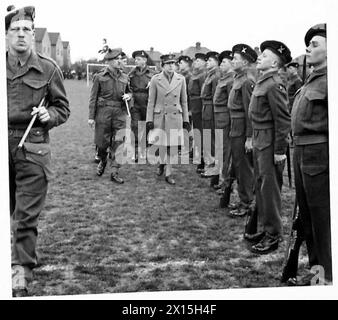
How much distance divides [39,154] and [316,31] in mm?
2446

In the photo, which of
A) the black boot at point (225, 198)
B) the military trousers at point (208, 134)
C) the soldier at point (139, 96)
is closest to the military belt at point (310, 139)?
the black boot at point (225, 198)

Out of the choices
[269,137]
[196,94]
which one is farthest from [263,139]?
[196,94]

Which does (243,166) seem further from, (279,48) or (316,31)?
(316,31)

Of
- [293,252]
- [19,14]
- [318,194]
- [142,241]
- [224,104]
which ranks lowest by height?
[142,241]

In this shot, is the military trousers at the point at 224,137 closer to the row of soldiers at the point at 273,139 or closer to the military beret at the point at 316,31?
the row of soldiers at the point at 273,139

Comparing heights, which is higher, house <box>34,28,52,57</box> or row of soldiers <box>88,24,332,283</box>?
house <box>34,28,52,57</box>

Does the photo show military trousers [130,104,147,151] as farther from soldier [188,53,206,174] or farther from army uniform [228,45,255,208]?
army uniform [228,45,255,208]

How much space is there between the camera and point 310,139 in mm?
3783

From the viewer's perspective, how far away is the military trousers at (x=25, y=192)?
3948mm

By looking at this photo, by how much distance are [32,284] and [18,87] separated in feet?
5.35

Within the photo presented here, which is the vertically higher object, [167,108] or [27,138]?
[167,108]

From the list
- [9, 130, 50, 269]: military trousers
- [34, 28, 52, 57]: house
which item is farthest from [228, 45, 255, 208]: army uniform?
[9, 130, 50, 269]: military trousers

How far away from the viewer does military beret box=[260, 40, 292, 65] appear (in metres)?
4.57
